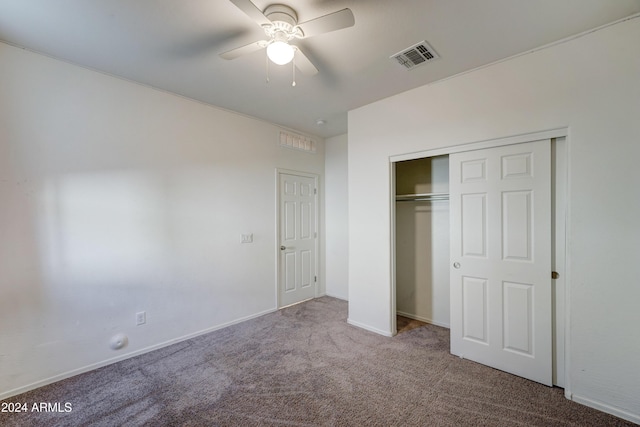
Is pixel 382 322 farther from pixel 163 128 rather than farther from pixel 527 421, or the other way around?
pixel 163 128

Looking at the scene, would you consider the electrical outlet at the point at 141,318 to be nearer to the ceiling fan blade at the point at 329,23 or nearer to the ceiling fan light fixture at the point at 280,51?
the ceiling fan light fixture at the point at 280,51

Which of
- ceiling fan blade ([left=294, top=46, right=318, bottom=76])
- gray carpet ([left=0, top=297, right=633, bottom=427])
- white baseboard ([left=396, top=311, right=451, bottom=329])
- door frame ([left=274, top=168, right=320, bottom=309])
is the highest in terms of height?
ceiling fan blade ([left=294, top=46, right=318, bottom=76])

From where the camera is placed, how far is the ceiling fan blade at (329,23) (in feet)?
4.91

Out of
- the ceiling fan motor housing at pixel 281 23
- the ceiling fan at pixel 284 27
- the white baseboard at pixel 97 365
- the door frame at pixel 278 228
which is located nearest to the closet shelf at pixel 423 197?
the door frame at pixel 278 228

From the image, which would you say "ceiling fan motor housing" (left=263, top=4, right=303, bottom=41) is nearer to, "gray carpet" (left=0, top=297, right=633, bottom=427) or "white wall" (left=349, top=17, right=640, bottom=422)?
"white wall" (left=349, top=17, right=640, bottom=422)

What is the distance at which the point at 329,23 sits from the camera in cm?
159

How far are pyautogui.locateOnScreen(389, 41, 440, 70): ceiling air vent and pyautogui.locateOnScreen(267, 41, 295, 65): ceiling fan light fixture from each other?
3.38ft

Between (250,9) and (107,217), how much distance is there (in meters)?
2.24

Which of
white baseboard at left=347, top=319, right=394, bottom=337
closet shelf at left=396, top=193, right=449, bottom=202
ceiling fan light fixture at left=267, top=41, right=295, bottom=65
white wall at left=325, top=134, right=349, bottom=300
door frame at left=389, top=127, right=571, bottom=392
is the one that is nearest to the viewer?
ceiling fan light fixture at left=267, top=41, right=295, bottom=65

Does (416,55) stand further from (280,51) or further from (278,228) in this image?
(278,228)

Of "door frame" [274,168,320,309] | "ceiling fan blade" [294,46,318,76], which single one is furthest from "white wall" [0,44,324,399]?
"ceiling fan blade" [294,46,318,76]

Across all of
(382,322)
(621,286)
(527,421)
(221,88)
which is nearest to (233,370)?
(382,322)

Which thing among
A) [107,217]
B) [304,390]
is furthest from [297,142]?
[304,390]

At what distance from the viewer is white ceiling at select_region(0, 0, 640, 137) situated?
5.65ft
